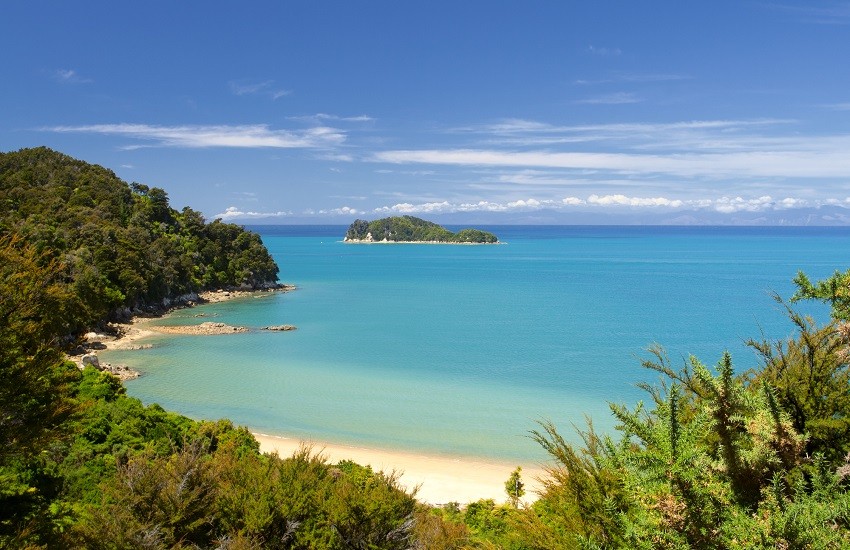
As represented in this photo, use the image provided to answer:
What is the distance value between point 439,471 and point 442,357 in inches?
686

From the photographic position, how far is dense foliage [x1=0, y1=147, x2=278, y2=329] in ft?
139

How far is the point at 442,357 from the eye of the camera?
37.3 metres

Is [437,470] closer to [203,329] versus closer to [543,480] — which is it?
[543,480]

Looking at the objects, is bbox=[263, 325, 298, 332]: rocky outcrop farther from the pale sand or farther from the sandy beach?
the pale sand

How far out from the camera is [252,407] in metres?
27.3

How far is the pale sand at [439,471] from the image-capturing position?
58.5 ft

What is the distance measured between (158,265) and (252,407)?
107 feet

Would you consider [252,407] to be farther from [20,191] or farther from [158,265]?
[20,191]

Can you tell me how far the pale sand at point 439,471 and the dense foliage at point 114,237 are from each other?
2073 cm

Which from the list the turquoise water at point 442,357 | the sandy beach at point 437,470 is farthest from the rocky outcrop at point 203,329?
the sandy beach at point 437,470

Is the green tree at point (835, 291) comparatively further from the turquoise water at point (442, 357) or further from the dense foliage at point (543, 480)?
the turquoise water at point (442, 357)

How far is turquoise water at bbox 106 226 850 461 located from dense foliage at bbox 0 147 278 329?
4724mm

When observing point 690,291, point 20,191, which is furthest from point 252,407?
point 690,291

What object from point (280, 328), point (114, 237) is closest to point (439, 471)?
point (280, 328)
